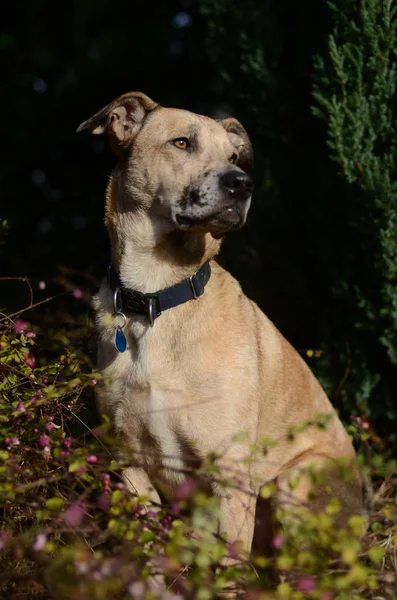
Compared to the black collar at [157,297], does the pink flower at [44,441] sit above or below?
below

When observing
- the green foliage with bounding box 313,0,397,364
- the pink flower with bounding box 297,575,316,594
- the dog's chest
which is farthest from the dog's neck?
the pink flower with bounding box 297,575,316,594

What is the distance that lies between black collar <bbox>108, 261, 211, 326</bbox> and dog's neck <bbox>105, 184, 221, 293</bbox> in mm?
68

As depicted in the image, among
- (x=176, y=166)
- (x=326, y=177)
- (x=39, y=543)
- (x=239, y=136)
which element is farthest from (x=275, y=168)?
(x=39, y=543)

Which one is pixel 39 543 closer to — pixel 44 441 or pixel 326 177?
pixel 44 441

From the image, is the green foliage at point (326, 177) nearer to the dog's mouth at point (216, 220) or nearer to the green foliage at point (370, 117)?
the green foliage at point (370, 117)

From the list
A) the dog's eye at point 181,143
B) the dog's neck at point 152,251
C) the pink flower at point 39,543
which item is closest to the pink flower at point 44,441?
the pink flower at point 39,543

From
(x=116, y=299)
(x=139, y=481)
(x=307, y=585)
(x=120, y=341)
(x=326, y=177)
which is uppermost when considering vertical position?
(x=326, y=177)

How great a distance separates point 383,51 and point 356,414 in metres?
2.22

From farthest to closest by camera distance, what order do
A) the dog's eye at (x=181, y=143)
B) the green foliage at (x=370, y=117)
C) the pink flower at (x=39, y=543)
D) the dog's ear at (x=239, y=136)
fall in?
the green foliage at (x=370, y=117) → the dog's ear at (x=239, y=136) → the dog's eye at (x=181, y=143) → the pink flower at (x=39, y=543)

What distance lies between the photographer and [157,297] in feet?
11.1

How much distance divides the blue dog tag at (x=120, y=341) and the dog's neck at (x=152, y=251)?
0.23 meters

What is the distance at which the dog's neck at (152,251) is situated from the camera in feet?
11.5

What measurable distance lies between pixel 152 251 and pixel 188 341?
1.60 ft

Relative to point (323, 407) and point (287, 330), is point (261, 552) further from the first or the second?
point (287, 330)
